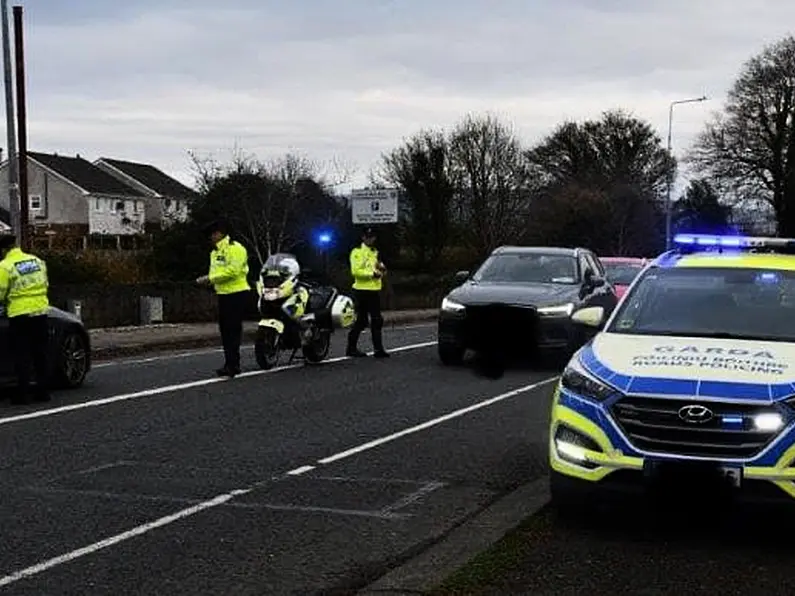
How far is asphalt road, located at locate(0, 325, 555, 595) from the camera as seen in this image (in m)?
5.71

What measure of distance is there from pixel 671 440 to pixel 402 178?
58.9 metres

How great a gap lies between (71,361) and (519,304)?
5677 mm

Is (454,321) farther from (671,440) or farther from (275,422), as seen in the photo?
(671,440)

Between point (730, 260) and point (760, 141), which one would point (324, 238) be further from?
point (760, 141)

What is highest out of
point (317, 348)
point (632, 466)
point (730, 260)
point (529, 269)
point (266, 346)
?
point (730, 260)

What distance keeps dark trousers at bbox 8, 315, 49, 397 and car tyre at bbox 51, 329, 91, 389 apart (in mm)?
744

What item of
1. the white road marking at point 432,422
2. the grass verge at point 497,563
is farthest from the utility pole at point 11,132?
the grass verge at point 497,563

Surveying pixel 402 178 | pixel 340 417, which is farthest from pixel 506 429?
pixel 402 178

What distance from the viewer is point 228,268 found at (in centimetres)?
1323

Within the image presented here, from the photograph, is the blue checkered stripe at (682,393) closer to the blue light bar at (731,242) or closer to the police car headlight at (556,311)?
the blue light bar at (731,242)

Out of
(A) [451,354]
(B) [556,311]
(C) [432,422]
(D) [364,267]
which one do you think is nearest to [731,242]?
(C) [432,422]

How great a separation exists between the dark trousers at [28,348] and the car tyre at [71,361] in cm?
74

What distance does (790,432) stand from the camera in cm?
570

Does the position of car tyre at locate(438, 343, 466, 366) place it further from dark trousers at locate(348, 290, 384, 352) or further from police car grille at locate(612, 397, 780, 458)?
police car grille at locate(612, 397, 780, 458)
